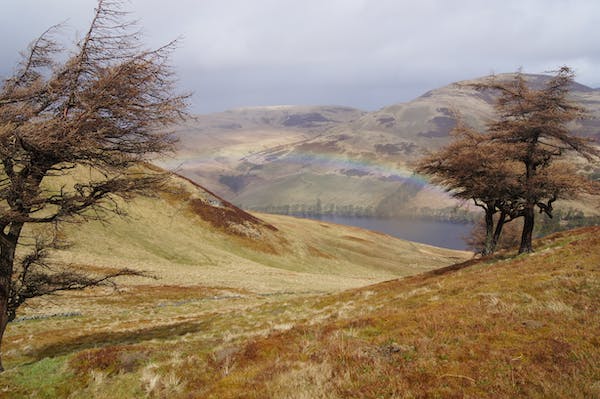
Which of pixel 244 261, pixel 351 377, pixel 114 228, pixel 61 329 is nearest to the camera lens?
pixel 351 377

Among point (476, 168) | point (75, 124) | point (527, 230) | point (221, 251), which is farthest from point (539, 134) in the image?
point (221, 251)

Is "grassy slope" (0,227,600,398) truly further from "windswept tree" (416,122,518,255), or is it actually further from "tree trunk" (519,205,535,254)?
"windswept tree" (416,122,518,255)

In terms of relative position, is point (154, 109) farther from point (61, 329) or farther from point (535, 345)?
point (61, 329)

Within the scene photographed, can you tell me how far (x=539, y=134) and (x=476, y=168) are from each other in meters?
4.95

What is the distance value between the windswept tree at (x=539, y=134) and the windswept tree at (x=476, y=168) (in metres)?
0.97

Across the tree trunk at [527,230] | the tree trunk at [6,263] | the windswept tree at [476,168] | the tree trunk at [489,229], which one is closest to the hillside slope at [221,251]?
the tree trunk at [6,263]

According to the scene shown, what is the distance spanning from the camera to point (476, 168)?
1179 inches

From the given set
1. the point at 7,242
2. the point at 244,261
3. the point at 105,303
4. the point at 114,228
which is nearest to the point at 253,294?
the point at 105,303

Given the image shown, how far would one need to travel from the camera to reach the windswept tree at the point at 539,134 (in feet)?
84.0

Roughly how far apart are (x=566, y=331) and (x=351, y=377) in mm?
5787

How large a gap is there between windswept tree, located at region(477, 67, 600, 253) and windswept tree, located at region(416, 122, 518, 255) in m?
0.97

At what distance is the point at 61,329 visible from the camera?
24.6 metres

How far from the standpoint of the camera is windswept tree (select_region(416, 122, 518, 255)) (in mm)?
28406

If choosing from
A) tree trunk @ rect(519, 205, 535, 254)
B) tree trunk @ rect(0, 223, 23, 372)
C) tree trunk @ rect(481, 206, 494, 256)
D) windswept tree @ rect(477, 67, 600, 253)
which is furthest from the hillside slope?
windswept tree @ rect(477, 67, 600, 253)
